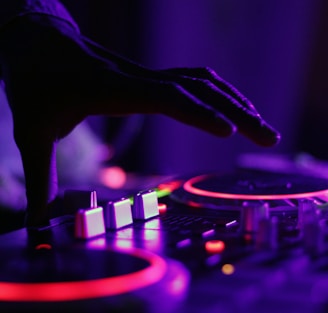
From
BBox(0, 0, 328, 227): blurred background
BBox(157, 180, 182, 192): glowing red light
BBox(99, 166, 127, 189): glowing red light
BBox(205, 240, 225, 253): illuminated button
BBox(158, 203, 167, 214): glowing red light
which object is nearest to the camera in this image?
BBox(205, 240, 225, 253): illuminated button

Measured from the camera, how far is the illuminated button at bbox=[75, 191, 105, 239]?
0.69 meters

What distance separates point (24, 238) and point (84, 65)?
25 cm

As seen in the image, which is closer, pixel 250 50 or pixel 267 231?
pixel 267 231

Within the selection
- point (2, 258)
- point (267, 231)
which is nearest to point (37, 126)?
point (2, 258)

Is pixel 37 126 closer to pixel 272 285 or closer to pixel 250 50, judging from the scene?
pixel 272 285

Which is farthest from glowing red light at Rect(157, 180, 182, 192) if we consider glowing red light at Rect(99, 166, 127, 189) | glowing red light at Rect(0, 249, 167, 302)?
glowing red light at Rect(99, 166, 127, 189)

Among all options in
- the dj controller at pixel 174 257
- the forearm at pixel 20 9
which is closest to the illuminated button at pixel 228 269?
the dj controller at pixel 174 257

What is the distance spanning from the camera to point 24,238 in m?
0.72

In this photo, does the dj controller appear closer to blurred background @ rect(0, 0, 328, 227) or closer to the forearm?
the forearm

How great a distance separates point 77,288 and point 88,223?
0.63ft

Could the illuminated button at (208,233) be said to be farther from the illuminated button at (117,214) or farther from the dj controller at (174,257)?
the illuminated button at (117,214)

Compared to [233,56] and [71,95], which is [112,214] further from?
[233,56]

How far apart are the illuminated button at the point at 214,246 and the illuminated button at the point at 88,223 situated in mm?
145

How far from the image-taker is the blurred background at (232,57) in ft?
11.4
